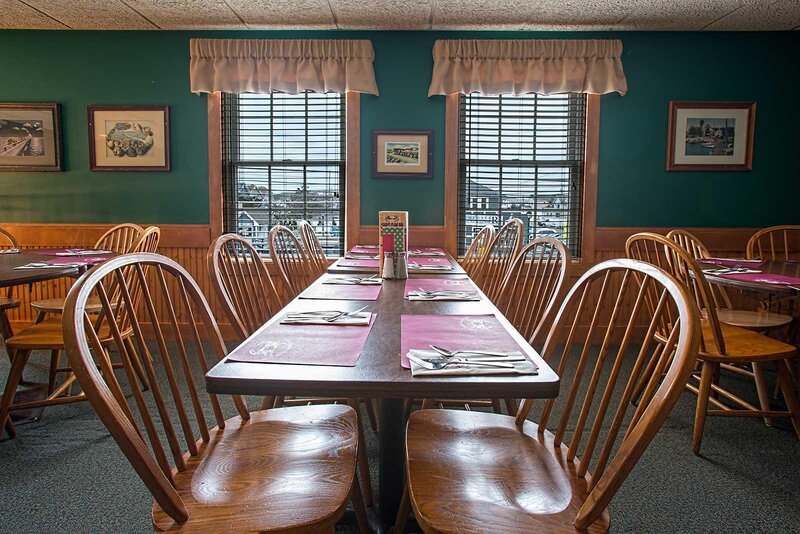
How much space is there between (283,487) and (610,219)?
12.1 feet

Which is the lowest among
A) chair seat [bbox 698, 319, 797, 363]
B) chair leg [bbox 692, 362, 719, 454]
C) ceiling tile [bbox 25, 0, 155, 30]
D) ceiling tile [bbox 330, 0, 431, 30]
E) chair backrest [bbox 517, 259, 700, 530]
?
chair leg [bbox 692, 362, 719, 454]

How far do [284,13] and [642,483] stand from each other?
3.57 metres

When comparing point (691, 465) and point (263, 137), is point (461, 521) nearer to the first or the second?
point (691, 465)

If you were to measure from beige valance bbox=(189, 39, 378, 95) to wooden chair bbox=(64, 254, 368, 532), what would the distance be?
9.88 ft

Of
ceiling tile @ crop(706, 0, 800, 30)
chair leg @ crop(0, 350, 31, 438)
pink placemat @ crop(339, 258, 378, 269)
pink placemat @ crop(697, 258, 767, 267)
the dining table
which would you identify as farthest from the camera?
ceiling tile @ crop(706, 0, 800, 30)

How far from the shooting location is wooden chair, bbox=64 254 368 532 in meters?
0.81

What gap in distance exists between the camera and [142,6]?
11.7 feet

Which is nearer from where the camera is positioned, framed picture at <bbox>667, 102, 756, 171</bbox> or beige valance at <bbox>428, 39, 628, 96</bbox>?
beige valance at <bbox>428, 39, 628, 96</bbox>

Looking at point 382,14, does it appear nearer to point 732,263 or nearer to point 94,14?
point 94,14

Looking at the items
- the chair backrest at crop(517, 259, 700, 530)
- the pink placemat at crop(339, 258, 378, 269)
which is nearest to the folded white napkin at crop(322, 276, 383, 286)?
the pink placemat at crop(339, 258, 378, 269)

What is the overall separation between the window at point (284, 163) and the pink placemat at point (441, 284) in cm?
211

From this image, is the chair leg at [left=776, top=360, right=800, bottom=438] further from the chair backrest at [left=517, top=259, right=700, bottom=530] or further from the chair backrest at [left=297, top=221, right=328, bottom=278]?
the chair backrest at [left=297, top=221, right=328, bottom=278]

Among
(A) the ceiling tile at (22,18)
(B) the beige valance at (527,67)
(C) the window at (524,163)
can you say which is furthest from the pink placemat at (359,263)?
(A) the ceiling tile at (22,18)

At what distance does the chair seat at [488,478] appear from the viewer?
0.98 metres
